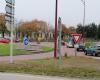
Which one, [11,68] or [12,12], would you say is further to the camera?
[12,12]

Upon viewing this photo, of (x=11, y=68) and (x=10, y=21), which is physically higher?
(x=10, y=21)

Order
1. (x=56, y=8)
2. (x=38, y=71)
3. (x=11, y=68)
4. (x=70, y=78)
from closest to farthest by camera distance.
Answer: (x=70, y=78)
(x=38, y=71)
(x=11, y=68)
(x=56, y=8)

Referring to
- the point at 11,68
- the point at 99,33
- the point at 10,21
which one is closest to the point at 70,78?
the point at 11,68

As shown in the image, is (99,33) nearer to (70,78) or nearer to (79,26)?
(79,26)

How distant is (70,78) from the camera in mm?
15609

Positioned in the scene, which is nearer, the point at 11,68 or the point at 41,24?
the point at 11,68

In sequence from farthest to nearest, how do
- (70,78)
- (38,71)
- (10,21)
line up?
1. (10,21)
2. (38,71)
3. (70,78)

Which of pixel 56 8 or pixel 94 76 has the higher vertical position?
pixel 56 8

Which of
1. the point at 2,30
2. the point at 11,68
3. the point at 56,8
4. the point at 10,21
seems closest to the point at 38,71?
the point at 11,68

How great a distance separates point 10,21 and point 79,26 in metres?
122

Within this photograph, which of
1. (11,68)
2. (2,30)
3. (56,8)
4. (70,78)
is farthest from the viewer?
(2,30)

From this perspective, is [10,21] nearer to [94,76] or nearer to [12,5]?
[12,5]

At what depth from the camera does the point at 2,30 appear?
13112 cm

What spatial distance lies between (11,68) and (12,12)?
514 cm
